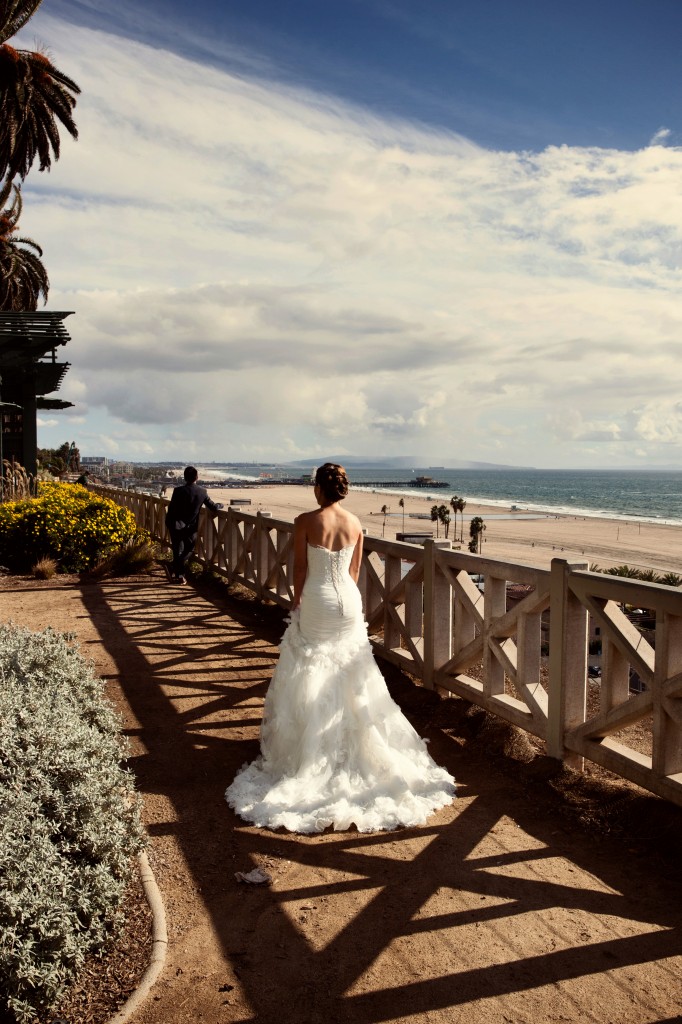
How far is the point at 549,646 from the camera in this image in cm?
461

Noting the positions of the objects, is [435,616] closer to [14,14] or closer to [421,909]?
[421,909]

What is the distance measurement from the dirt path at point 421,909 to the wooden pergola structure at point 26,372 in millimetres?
16856

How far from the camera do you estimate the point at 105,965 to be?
3.00 m

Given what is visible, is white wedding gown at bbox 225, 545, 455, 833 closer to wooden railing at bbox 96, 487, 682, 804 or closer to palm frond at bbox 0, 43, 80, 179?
wooden railing at bbox 96, 487, 682, 804

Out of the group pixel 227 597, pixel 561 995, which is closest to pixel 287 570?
pixel 227 597

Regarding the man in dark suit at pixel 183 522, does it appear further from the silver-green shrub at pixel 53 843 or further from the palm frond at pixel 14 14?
→ the palm frond at pixel 14 14

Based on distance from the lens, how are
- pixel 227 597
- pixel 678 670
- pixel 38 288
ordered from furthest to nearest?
pixel 38 288, pixel 227 597, pixel 678 670

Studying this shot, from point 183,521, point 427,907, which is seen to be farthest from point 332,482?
point 183,521

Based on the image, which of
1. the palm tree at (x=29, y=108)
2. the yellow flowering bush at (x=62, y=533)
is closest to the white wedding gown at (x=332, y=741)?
the yellow flowering bush at (x=62, y=533)

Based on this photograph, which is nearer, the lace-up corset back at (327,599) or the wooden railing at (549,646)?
the wooden railing at (549,646)

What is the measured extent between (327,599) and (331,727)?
828mm

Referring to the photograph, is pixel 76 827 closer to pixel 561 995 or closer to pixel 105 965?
pixel 105 965

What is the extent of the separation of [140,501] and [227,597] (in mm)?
8478

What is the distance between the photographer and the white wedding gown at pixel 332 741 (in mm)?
4359
